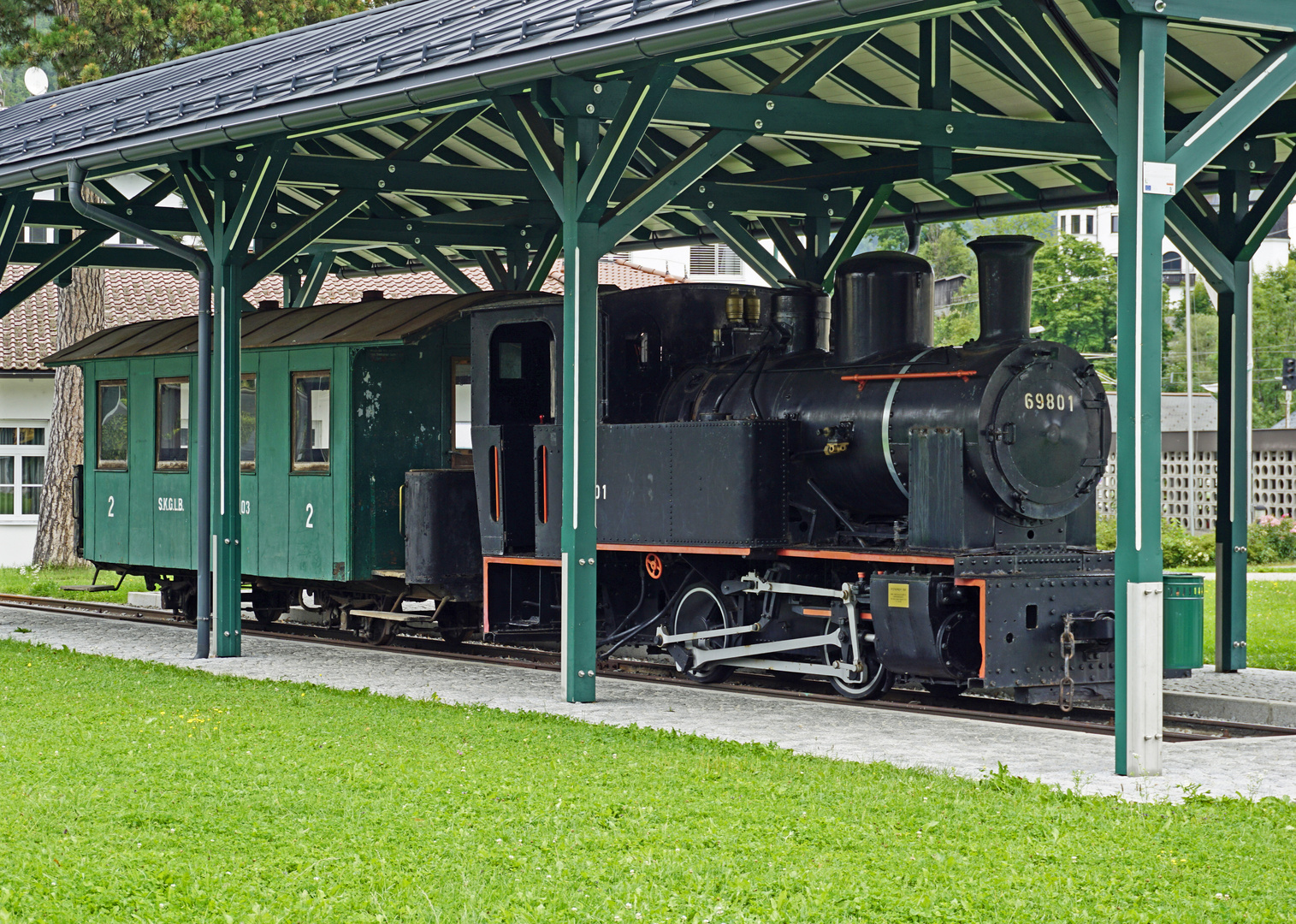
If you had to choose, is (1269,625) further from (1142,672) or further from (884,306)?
(1142,672)

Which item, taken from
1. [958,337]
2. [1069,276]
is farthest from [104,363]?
[1069,276]

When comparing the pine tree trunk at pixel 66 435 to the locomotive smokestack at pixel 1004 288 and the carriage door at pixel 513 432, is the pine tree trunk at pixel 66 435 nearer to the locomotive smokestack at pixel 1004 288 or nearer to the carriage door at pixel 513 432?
the carriage door at pixel 513 432

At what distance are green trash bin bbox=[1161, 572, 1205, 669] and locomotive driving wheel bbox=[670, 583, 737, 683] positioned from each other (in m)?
3.37

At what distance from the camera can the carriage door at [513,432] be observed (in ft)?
40.0

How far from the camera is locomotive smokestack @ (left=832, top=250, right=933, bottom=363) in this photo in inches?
418

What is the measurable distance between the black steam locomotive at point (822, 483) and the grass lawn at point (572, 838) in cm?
213

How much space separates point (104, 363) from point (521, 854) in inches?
469

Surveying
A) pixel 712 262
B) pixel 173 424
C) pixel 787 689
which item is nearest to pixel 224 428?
pixel 173 424

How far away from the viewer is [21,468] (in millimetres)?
28109

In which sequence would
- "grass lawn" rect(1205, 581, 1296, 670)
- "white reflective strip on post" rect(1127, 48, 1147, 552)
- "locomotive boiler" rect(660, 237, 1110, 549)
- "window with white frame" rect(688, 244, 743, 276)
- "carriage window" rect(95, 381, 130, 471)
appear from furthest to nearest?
"window with white frame" rect(688, 244, 743, 276) < "carriage window" rect(95, 381, 130, 471) < "grass lawn" rect(1205, 581, 1296, 670) < "locomotive boiler" rect(660, 237, 1110, 549) < "white reflective strip on post" rect(1127, 48, 1147, 552)

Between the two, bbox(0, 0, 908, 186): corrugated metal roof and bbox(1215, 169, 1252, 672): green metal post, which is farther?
bbox(1215, 169, 1252, 672): green metal post

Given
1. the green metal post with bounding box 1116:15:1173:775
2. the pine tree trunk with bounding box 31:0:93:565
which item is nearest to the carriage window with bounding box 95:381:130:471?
the pine tree trunk with bounding box 31:0:93:565

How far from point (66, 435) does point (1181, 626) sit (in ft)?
63.9

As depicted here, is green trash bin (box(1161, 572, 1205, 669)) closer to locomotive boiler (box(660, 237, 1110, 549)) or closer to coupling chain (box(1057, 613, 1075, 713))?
coupling chain (box(1057, 613, 1075, 713))
